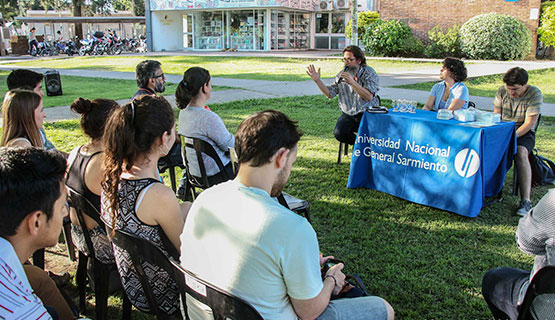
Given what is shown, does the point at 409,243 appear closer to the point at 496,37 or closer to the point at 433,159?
the point at 433,159

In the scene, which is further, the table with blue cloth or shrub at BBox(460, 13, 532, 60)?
shrub at BBox(460, 13, 532, 60)

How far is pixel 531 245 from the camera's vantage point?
84.3 inches

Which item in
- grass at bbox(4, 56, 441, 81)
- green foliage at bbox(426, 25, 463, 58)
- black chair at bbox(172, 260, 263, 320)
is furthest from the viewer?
green foliage at bbox(426, 25, 463, 58)

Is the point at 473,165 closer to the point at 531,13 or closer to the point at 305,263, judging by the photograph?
the point at 305,263

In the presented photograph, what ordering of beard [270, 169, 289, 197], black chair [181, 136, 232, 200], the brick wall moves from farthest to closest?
the brick wall
black chair [181, 136, 232, 200]
beard [270, 169, 289, 197]

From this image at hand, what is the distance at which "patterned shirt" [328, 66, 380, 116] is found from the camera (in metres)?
5.65

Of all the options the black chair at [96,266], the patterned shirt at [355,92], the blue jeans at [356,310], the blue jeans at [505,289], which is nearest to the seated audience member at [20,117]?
the black chair at [96,266]

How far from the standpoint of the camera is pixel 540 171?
5.02m

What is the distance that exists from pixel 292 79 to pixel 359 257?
11.2 m

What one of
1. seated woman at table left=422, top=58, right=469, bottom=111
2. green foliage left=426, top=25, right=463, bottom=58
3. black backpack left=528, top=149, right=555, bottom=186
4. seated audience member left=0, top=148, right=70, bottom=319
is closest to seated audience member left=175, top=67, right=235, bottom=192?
seated audience member left=0, top=148, right=70, bottom=319

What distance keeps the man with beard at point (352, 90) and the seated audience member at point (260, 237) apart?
3.84 m

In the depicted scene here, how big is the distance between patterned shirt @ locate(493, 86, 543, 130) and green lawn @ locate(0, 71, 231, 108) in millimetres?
8320

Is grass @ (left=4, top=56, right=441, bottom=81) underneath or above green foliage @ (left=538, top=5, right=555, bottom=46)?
underneath

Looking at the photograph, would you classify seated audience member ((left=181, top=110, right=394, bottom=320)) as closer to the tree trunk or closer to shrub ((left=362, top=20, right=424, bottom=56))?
shrub ((left=362, top=20, right=424, bottom=56))
